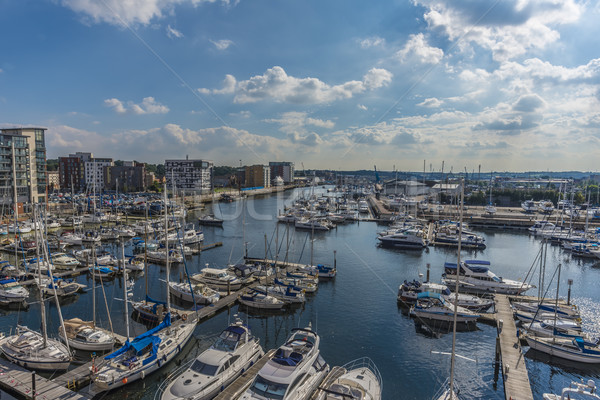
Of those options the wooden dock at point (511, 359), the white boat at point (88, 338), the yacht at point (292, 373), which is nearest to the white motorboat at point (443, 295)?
the wooden dock at point (511, 359)

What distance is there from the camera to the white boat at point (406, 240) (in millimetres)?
45906

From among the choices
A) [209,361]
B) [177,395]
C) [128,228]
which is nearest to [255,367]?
[209,361]

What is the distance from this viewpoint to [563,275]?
34.6 metres

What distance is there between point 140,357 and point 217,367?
417 cm

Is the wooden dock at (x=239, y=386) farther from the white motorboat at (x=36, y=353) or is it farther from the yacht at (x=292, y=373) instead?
the white motorboat at (x=36, y=353)

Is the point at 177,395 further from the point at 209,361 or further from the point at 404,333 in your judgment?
the point at 404,333

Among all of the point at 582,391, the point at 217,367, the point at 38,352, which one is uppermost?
the point at 582,391

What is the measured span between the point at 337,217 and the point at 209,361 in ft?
181

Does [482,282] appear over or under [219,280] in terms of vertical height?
under

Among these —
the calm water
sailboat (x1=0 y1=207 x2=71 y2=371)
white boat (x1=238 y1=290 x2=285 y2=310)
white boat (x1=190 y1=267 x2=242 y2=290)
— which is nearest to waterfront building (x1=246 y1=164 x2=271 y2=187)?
the calm water

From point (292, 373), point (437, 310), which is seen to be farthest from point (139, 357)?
point (437, 310)

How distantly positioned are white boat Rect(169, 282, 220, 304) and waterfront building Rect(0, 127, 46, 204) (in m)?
38.4

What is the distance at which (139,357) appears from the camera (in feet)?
50.8

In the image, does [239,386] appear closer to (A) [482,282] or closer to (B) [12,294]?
(B) [12,294]
